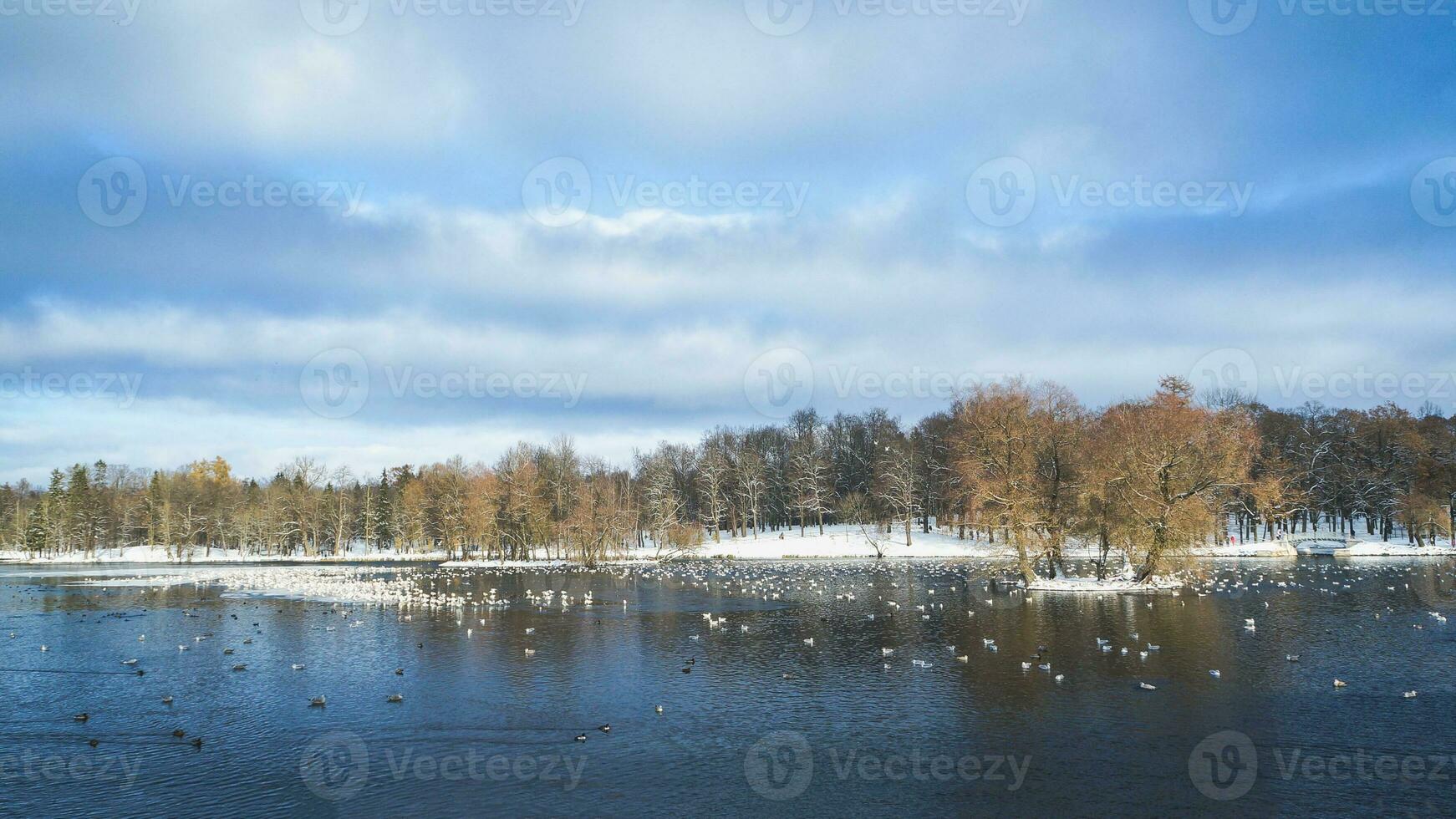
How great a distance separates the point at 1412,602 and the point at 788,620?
35.2 meters

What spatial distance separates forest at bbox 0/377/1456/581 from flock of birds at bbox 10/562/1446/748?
17.6ft

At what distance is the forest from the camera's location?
5109cm

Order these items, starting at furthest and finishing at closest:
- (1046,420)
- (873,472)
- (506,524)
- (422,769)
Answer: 1. (873,472)
2. (506,524)
3. (1046,420)
4. (422,769)

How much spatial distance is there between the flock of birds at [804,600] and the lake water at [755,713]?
1.45 ft

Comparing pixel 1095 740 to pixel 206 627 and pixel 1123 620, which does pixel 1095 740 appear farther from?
pixel 206 627

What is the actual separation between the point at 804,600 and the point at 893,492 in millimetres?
52857

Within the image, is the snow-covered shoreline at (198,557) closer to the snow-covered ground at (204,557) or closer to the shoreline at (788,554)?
the snow-covered ground at (204,557)

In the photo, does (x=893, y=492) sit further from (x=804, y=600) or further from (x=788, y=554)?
(x=804, y=600)

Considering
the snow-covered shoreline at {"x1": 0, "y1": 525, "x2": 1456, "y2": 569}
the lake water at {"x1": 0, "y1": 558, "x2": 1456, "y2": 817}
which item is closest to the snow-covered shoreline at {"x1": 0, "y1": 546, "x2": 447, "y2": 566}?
the snow-covered shoreline at {"x1": 0, "y1": 525, "x2": 1456, "y2": 569}

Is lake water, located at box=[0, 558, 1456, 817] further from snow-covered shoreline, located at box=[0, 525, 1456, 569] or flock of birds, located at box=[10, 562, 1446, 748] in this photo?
snow-covered shoreline, located at box=[0, 525, 1456, 569]

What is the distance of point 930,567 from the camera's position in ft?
241

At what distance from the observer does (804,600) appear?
5062 cm

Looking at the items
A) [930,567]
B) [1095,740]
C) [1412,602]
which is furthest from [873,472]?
[1095,740]

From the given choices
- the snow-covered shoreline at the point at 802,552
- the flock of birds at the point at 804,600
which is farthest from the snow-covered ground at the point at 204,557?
the flock of birds at the point at 804,600
